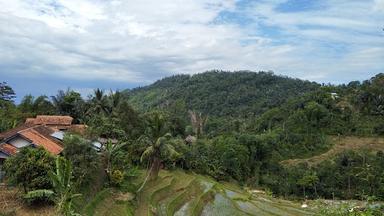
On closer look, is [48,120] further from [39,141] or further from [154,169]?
[154,169]

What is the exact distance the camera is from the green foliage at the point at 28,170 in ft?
71.3

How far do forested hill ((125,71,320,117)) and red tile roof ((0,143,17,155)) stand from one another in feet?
217

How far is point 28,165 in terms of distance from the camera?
21781mm

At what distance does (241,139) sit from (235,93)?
61.5 meters

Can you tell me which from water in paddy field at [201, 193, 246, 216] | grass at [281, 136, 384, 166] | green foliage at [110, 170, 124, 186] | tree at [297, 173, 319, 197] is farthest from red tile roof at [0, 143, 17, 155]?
grass at [281, 136, 384, 166]

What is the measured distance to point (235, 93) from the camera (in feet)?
384

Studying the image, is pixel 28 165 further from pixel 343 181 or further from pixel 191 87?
pixel 191 87

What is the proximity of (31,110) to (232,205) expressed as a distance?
28.4 metres

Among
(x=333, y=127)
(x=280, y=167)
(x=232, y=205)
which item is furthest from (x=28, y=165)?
(x=333, y=127)

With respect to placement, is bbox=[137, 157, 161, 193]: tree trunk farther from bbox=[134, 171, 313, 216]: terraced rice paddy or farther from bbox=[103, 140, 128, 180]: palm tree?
bbox=[103, 140, 128, 180]: palm tree

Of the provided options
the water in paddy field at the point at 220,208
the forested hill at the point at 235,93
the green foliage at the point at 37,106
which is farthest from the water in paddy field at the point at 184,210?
the forested hill at the point at 235,93

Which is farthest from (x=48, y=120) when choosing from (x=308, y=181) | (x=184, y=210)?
(x=308, y=181)

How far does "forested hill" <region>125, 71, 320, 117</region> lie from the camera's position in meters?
105

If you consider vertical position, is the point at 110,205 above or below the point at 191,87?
below
